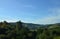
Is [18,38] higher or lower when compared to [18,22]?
lower

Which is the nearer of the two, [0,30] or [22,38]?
[22,38]

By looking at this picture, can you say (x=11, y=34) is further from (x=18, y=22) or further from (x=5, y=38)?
(x=18, y=22)

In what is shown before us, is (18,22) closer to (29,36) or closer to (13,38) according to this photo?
(29,36)

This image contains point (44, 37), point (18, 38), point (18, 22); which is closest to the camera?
point (44, 37)

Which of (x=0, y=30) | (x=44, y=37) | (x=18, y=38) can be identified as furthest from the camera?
(x=0, y=30)

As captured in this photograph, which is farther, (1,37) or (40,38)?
(1,37)

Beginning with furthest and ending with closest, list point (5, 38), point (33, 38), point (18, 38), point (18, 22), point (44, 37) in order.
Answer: point (18, 22), point (33, 38), point (5, 38), point (18, 38), point (44, 37)

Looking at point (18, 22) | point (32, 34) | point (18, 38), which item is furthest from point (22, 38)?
point (18, 22)


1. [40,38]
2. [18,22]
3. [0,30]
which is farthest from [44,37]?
[18,22]

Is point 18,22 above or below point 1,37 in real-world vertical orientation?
above
